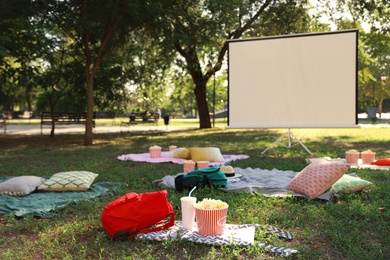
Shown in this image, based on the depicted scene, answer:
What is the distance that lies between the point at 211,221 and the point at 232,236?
0.19 m

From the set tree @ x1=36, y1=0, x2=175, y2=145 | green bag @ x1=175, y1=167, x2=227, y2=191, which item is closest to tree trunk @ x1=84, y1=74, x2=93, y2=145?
tree @ x1=36, y1=0, x2=175, y2=145

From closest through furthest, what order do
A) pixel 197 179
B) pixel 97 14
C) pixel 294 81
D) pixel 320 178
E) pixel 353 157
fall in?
pixel 320 178, pixel 197 179, pixel 353 157, pixel 294 81, pixel 97 14

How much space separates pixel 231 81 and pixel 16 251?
6354mm

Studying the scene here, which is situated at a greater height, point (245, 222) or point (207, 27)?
point (207, 27)

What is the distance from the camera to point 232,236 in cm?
284

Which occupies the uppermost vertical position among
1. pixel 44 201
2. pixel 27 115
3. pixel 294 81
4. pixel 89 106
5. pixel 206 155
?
pixel 294 81

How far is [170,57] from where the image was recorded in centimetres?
1628

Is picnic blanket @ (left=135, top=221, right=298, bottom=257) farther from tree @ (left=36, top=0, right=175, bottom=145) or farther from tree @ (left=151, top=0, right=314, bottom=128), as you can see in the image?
tree @ (left=151, top=0, right=314, bottom=128)

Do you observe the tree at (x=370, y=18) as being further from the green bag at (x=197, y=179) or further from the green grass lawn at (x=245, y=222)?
the green bag at (x=197, y=179)

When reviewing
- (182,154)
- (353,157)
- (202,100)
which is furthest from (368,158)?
(202,100)

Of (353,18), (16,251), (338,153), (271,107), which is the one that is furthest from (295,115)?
(353,18)

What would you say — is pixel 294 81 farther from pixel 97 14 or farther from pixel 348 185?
pixel 97 14

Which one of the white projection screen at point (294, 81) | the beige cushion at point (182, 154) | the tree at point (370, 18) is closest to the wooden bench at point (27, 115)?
the tree at point (370, 18)

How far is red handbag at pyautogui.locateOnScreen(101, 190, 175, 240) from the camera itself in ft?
9.53
